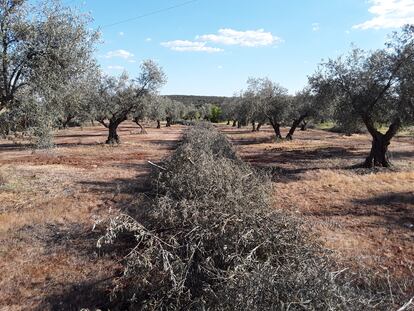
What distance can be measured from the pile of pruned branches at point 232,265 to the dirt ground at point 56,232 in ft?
3.55

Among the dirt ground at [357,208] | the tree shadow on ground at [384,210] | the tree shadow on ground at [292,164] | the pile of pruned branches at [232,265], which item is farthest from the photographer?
the tree shadow on ground at [292,164]

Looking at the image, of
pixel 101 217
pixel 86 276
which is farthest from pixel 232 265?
pixel 101 217

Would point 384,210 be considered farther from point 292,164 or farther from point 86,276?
point 292,164

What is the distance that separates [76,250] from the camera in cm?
862

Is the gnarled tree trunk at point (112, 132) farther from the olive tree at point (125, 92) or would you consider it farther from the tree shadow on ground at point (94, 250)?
the tree shadow on ground at point (94, 250)

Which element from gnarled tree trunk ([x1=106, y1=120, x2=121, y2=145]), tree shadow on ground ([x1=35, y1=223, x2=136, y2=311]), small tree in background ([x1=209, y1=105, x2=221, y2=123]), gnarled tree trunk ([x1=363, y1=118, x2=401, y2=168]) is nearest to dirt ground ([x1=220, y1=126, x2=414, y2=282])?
gnarled tree trunk ([x1=363, y1=118, x2=401, y2=168])

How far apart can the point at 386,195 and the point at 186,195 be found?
8850 mm

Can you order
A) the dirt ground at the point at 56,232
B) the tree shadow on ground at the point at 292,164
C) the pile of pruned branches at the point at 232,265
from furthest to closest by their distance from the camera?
the tree shadow on ground at the point at 292,164
the dirt ground at the point at 56,232
the pile of pruned branches at the point at 232,265

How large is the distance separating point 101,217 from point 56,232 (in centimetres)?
129

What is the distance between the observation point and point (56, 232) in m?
9.90

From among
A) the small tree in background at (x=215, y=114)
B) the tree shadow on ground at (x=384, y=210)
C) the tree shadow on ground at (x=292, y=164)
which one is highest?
the small tree in background at (x=215, y=114)

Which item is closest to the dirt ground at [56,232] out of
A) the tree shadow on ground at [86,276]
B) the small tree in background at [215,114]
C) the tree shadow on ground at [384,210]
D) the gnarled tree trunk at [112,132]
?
the tree shadow on ground at [86,276]

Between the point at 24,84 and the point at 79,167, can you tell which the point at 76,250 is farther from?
the point at 79,167

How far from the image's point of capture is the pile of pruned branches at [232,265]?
3652mm
